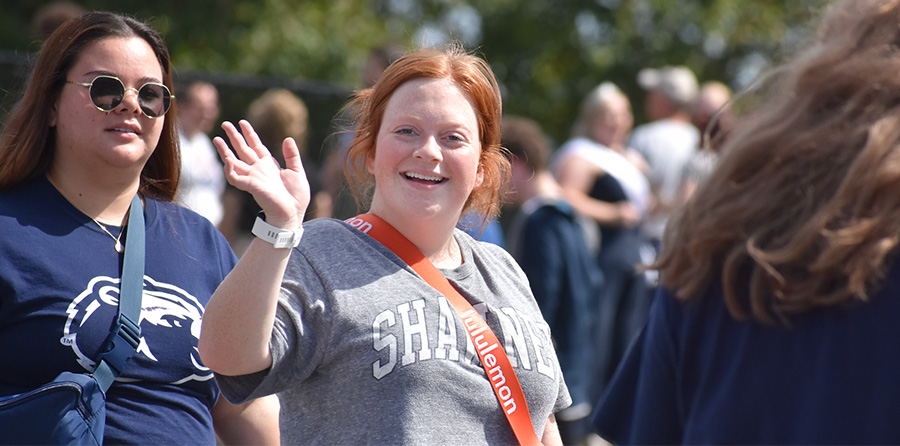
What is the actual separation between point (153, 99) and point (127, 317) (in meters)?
0.67

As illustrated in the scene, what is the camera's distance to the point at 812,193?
1.58m

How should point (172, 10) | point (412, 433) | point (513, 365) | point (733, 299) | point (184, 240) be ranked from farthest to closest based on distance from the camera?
point (172, 10), point (184, 240), point (513, 365), point (412, 433), point (733, 299)

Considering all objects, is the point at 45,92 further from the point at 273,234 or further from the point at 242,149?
the point at 273,234

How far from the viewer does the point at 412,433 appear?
2.22 meters

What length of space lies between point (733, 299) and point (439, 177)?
3.41 feet

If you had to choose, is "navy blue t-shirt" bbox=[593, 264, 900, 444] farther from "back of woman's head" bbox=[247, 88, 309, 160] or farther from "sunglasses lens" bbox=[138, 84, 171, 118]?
"back of woman's head" bbox=[247, 88, 309, 160]

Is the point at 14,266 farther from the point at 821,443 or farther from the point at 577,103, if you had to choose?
the point at 577,103

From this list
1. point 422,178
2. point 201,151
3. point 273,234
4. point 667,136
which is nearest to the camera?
point 273,234

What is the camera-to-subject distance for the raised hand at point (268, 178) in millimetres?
2055

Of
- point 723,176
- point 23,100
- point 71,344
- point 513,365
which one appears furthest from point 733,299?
point 23,100

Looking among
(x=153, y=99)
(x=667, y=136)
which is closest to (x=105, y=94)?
(x=153, y=99)

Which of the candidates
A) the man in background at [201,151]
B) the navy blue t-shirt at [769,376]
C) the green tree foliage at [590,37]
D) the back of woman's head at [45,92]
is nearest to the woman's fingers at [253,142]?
the back of woman's head at [45,92]

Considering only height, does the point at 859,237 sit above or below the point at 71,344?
above

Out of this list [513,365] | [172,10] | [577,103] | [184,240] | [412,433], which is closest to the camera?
[412,433]
